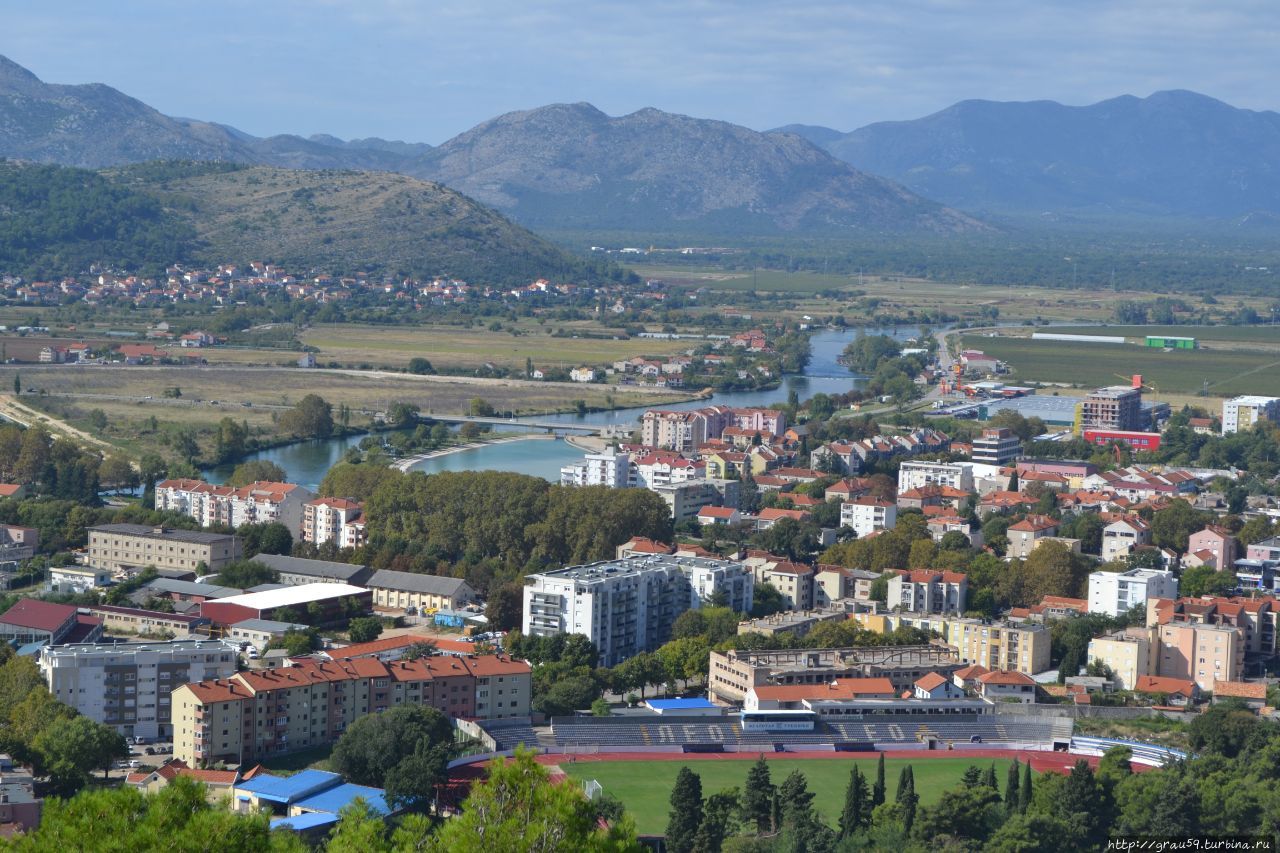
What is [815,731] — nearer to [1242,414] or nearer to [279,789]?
[279,789]

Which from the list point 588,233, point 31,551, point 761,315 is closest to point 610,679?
point 31,551

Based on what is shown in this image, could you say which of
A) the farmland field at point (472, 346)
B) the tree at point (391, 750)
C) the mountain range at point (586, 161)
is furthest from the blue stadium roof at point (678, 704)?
the mountain range at point (586, 161)

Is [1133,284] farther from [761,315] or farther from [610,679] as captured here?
[610,679]

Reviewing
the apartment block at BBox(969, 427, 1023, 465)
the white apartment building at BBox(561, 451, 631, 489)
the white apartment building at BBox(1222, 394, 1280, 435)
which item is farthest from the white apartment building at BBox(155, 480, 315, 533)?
the white apartment building at BBox(1222, 394, 1280, 435)

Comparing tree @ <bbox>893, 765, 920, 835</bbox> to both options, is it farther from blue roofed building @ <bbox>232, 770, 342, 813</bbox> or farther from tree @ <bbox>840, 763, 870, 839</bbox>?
blue roofed building @ <bbox>232, 770, 342, 813</bbox>

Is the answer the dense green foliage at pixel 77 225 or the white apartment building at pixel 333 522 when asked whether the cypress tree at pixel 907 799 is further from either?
the dense green foliage at pixel 77 225

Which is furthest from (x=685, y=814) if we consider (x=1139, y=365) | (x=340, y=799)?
(x=1139, y=365)
